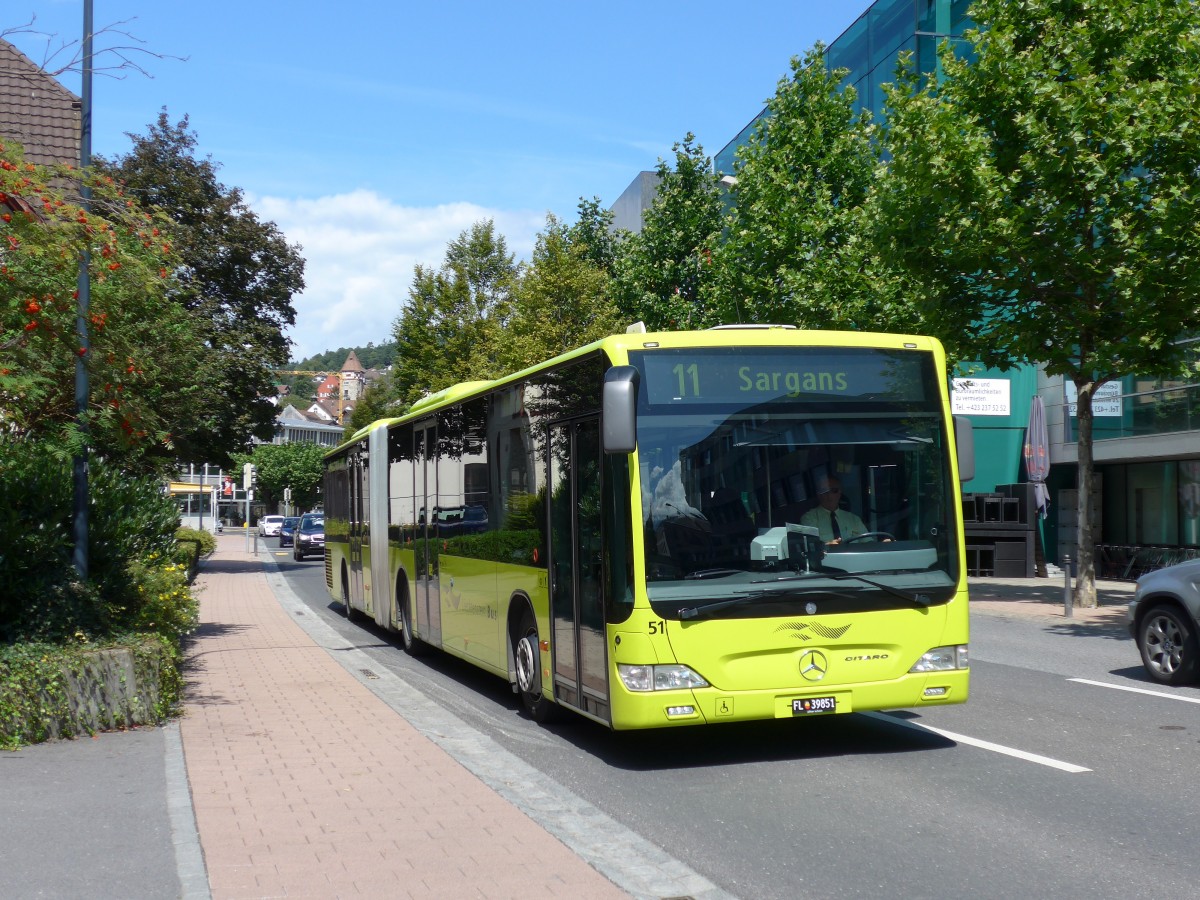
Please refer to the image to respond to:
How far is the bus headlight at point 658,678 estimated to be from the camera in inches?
308

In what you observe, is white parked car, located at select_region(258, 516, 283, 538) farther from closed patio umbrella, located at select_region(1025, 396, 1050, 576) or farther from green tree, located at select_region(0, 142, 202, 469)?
green tree, located at select_region(0, 142, 202, 469)

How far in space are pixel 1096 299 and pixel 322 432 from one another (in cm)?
16100

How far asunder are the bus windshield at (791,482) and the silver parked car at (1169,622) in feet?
13.1

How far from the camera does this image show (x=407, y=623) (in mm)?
15734

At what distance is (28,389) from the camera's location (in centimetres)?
846

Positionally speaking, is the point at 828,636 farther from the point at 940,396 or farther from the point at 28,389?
the point at 28,389

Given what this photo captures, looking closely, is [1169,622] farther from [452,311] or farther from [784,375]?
[452,311]

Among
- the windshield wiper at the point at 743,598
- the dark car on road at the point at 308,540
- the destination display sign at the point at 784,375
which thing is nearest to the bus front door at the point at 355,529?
the destination display sign at the point at 784,375

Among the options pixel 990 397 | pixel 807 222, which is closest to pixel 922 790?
pixel 807 222

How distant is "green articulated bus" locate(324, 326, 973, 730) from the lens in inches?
311

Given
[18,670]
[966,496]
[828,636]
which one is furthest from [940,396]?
[966,496]

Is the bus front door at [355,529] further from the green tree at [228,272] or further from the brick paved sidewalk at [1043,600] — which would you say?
the green tree at [228,272]

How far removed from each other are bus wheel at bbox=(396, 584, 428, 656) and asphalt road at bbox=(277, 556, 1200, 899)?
133 inches

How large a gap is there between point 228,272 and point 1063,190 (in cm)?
2661
